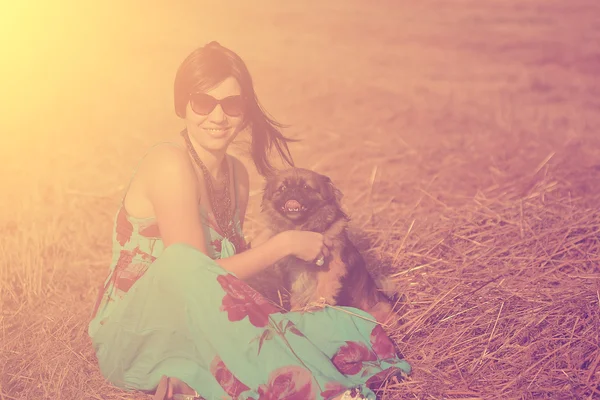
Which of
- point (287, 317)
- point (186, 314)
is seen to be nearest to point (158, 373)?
point (186, 314)

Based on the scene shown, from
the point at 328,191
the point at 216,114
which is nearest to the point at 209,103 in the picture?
the point at 216,114

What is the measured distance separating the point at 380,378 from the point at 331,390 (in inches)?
17.5

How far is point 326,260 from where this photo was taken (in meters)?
3.90

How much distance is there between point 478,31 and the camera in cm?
1100

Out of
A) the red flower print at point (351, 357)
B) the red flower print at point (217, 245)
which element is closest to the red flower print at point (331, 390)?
the red flower print at point (351, 357)

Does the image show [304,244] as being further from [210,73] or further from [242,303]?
[210,73]

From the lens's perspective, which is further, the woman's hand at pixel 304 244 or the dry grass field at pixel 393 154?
the dry grass field at pixel 393 154

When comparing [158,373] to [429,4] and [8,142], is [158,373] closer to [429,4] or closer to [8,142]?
[8,142]

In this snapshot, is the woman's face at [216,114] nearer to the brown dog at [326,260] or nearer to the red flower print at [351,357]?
the brown dog at [326,260]

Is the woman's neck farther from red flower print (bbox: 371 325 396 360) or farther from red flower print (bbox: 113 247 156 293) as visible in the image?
red flower print (bbox: 371 325 396 360)

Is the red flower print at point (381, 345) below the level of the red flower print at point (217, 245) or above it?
below

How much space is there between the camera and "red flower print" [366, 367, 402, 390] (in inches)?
130

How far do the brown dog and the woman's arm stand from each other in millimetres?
636

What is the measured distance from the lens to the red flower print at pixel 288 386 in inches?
114
